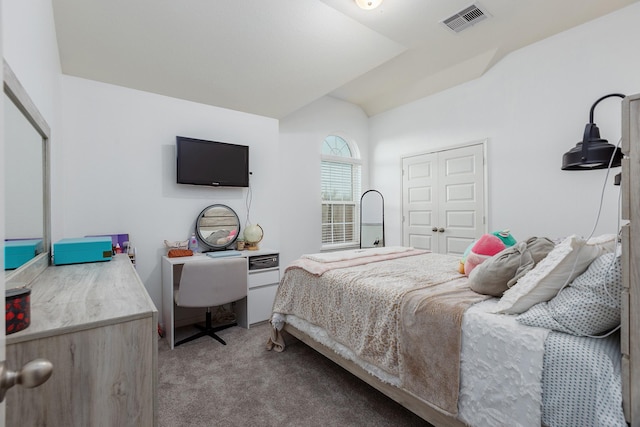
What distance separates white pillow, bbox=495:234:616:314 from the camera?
1241 mm

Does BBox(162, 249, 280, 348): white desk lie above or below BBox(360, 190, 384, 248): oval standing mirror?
below

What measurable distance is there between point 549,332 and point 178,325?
10.7ft

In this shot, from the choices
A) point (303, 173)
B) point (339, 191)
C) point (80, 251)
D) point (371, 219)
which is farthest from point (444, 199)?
point (80, 251)

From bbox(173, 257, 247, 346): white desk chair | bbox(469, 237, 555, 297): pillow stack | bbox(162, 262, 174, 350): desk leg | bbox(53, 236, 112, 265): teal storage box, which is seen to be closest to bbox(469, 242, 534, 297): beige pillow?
bbox(469, 237, 555, 297): pillow stack

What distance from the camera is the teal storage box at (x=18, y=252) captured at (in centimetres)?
123

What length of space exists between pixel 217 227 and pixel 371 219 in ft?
8.47

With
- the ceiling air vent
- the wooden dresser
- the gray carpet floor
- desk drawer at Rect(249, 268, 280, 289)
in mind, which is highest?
the ceiling air vent

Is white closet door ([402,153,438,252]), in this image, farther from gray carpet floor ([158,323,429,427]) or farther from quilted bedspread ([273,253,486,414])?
gray carpet floor ([158,323,429,427])

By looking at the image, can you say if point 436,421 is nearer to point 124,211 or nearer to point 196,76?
point 124,211

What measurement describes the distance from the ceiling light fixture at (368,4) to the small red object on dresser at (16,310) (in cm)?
246

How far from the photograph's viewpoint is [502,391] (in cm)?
119

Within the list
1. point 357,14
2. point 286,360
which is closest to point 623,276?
point 286,360

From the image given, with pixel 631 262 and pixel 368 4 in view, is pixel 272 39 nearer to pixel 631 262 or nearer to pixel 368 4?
pixel 368 4

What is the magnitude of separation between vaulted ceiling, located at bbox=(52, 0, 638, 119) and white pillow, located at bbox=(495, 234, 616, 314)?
198 cm
